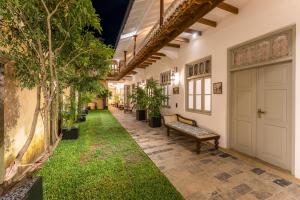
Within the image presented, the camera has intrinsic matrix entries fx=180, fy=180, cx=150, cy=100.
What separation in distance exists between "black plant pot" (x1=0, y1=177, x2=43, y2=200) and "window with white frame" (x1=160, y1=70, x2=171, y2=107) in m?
6.54

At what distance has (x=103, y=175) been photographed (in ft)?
9.69

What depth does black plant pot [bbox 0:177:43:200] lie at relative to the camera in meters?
1.36

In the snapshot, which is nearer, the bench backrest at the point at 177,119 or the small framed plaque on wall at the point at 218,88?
the small framed plaque on wall at the point at 218,88

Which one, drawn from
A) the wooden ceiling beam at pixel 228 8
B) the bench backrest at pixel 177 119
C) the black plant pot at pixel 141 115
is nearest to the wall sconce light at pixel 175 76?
the bench backrest at pixel 177 119

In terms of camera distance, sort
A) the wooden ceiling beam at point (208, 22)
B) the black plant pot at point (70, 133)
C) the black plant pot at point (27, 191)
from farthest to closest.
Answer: the black plant pot at point (70, 133)
the wooden ceiling beam at point (208, 22)
the black plant pot at point (27, 191)

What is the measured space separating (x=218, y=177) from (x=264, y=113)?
1.58 metres

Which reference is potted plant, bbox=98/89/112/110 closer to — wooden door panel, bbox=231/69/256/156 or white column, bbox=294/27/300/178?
wooden door panel, bbox=231/69/256/156

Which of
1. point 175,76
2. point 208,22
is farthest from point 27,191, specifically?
point 175,76

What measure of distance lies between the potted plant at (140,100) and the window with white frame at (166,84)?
973 millimetres

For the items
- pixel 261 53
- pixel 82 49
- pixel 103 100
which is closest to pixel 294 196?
pixel 261 53

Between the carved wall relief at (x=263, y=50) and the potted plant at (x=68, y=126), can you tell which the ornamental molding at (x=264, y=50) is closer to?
the carved wall relief at (x=263, y=50)

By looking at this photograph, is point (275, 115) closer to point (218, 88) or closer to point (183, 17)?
point (218, 88)

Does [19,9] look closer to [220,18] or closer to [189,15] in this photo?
[189,15]

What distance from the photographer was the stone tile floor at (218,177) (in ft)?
7.96
